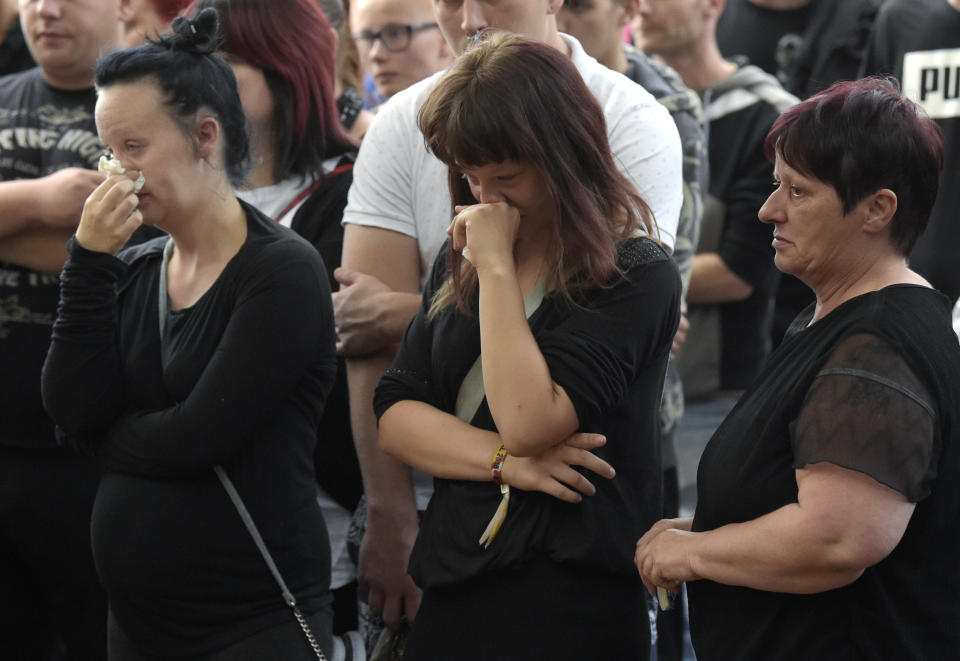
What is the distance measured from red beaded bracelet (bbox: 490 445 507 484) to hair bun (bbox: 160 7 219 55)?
3.34 ft

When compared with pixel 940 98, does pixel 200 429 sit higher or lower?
higher

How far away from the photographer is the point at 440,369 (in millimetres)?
2080

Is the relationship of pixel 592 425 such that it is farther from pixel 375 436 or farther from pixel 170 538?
pixel 170 538

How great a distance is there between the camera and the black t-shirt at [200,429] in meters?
2.20

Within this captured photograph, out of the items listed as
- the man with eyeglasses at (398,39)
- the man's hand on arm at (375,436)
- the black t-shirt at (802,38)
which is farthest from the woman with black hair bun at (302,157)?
the black t-shirt at (802,38)

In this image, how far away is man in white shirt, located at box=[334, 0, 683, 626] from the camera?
96.3 inches

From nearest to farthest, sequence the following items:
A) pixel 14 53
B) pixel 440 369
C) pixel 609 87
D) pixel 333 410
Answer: pixel 440 369 < pixel 609 87 < pixel 333 410 < pixel 14 53

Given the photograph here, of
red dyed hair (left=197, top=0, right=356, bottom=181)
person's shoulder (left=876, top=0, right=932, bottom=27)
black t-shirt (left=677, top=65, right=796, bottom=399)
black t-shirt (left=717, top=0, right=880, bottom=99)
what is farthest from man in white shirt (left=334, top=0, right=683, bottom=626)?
black t-shirt (left=717, top=0, right=880, bottom=99)

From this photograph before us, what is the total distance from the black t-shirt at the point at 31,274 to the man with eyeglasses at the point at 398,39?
32.0 inches

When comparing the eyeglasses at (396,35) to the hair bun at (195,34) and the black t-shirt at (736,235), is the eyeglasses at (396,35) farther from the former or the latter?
the hair bun at (195,34)

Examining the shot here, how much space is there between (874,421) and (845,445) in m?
0.05

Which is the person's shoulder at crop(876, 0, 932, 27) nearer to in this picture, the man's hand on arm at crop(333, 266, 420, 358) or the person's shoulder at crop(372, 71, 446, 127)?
the person's shoulder at crop(372, 71, 446, 127)

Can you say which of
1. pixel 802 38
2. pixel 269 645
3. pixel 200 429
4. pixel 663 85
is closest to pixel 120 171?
pixel 200 429

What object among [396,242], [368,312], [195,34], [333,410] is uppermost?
[195,34]
